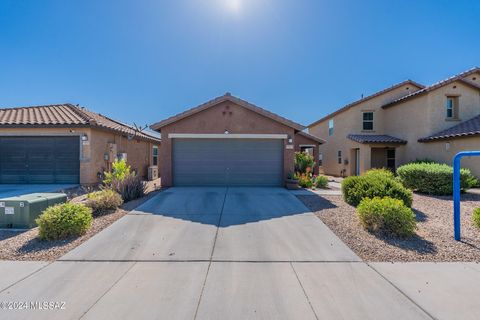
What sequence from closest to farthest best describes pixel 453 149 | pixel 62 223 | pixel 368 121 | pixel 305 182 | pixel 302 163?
1. pixel 62 223
2. pixel 305 182
3. pixel 453 149
4. pixel 302 163
5. pixel 368 121

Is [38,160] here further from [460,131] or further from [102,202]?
[460,131]

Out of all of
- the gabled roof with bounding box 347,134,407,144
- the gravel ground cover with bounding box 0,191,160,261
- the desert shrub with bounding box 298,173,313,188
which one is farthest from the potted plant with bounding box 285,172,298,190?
the gabled roof with bounding box 347,134,407,144

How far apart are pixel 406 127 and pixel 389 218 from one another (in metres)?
16.2

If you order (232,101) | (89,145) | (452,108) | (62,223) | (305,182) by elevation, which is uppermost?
(452,108)

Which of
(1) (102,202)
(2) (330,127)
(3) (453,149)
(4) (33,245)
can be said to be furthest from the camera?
(2) (330,127)

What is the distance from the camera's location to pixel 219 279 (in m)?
4.10

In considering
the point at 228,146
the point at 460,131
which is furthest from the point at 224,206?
the point at 460,131

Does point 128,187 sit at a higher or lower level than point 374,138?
lower

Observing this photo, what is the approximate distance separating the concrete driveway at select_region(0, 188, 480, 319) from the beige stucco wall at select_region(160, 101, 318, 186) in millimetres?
6507

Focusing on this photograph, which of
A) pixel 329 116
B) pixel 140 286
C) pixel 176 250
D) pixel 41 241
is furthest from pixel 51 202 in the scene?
pixel 329 116

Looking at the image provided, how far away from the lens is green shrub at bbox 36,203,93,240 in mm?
5664

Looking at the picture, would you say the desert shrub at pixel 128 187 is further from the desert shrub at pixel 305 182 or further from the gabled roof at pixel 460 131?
the gabled roof at pixel 460 131

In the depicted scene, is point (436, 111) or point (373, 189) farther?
point (436, 111)

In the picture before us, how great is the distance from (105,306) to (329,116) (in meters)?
23.4
